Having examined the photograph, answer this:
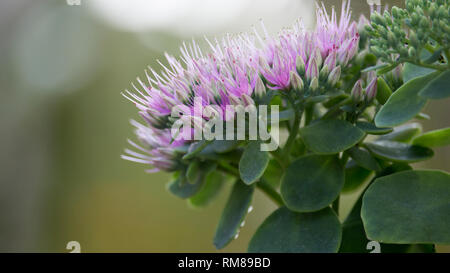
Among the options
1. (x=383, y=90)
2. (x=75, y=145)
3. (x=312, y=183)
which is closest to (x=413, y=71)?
(x=383, y=90)

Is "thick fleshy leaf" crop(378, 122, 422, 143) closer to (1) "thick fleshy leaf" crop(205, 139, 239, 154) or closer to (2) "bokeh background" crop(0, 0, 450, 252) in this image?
(1) "thick fleshy leaf" crop(205, 139, 239, 154)

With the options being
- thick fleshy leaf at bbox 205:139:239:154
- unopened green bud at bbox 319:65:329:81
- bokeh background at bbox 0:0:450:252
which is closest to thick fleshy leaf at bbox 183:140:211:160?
thick fleshy leaf at bbox 205:139:239:154

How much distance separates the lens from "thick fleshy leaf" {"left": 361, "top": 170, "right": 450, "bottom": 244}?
33cm

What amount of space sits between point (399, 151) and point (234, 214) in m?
0.17

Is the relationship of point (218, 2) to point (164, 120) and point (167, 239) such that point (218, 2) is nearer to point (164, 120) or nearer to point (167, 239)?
point (164, 120)

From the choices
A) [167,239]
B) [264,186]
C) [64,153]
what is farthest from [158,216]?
[264,186]

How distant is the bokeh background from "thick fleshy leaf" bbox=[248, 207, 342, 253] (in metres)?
1.72

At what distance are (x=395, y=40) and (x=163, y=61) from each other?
0.22m

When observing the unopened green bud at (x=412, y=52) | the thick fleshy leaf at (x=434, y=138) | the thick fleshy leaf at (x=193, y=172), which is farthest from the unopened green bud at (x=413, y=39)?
the thick fleshy leaf at (x=193, y=172)

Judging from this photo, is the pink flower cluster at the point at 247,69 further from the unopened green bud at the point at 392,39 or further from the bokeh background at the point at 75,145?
the bokeh background at the point at 75,145

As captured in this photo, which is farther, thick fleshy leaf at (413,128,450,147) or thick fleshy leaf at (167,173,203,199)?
thick fleshy leaf at (167,173,203,199)

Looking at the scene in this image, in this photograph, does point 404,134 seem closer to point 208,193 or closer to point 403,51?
point 403,51

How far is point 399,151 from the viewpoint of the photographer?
1.40ft

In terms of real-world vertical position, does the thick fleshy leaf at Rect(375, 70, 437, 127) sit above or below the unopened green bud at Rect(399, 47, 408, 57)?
below
